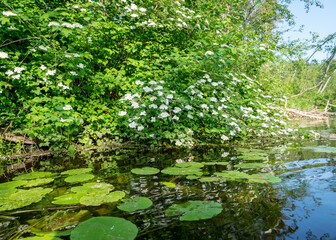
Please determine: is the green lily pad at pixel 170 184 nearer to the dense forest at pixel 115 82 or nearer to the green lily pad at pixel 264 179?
the green lily pad at pixel 264 179

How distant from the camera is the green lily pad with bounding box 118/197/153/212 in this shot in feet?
3.68

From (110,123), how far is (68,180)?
5.80 ft

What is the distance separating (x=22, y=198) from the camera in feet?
4.38

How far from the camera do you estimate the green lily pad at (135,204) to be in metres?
1.12

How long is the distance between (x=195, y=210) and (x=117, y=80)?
2.64 meters

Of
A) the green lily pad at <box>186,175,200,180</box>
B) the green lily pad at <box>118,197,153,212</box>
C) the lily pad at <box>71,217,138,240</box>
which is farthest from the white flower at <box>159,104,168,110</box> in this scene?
the lily pad at <box>71,217,138,240</box>

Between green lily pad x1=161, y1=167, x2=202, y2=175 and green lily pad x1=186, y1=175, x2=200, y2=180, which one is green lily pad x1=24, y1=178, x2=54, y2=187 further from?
green lily pad x1=186, y1=175, x2=200, y2=180

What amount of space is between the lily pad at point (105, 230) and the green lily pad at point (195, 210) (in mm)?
258

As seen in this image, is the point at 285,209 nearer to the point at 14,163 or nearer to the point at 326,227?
the point at 326,227

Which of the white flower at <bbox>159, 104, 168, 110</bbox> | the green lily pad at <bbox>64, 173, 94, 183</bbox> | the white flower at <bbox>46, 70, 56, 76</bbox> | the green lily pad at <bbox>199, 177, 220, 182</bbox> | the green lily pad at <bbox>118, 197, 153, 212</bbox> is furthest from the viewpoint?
the white flower at <bbox>159, 104, 168, 110</bbox>

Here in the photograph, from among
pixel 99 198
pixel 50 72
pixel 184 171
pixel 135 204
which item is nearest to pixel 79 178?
pixel 99 198

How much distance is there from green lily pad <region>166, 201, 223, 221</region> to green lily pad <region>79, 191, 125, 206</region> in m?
0.39

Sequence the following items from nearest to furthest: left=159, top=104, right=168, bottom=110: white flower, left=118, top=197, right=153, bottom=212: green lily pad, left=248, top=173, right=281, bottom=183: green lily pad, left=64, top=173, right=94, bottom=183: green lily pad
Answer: left=118, top=197, right=153, bottom=212: green lily pad → left=248, top=173, right=281, bottom=183: green lily pad → left=64, top=173, right=94, bottom=183: green lily pad → left=159, top=104, right=168, bottom=110: white flower

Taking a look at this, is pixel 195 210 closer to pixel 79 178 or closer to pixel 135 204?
pixel 135 204
